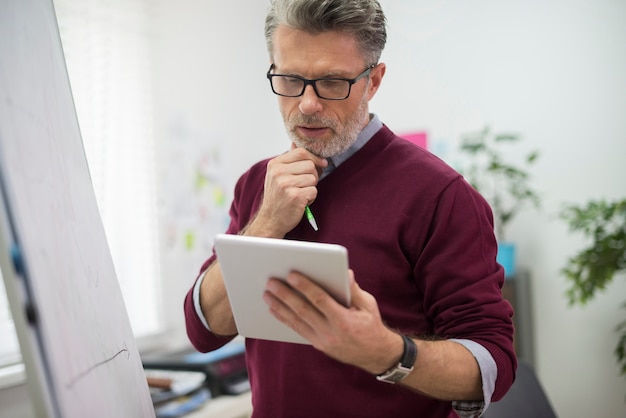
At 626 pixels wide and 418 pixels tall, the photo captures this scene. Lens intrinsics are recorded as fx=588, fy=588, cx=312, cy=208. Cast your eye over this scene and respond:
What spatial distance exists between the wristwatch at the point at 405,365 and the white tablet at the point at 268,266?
13cm

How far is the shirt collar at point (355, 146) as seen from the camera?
3.61ft

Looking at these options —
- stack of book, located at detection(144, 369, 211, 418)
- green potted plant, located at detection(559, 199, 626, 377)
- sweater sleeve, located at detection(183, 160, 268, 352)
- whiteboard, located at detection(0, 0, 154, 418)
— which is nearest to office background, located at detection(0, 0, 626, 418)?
green potted plant, located at detection(559, 199, 626, 377)

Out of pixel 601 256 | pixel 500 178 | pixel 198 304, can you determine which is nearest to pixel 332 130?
pixel 198 304

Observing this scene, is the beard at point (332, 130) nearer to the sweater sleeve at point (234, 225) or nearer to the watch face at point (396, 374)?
the sweater sleeve at point (234, 225)

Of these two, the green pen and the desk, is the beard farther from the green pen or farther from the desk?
the desk

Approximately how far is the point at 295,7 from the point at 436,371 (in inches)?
25.6

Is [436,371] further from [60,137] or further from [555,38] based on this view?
[555,38]

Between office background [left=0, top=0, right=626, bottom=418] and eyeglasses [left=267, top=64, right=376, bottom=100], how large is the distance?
1.75 meters

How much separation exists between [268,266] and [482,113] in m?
2.25

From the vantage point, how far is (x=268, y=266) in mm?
730

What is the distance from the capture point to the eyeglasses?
1.05m

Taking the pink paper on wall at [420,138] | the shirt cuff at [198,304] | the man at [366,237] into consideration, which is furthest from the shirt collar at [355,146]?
the pink paper on wall at [420,138]

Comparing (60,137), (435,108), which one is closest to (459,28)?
(435,108)

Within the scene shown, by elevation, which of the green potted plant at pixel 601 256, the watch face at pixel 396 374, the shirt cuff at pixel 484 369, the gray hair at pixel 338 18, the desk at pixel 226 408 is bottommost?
the desk at pixel 226 408
